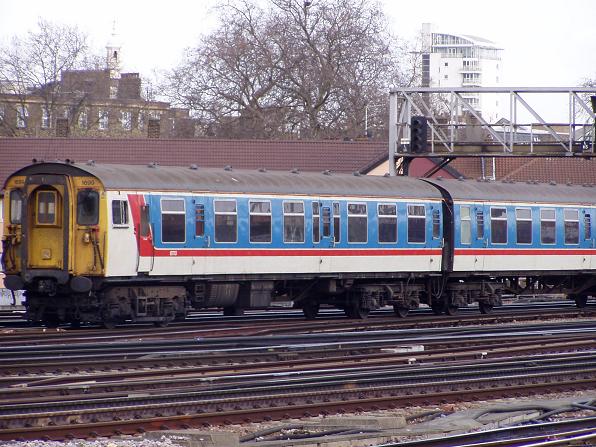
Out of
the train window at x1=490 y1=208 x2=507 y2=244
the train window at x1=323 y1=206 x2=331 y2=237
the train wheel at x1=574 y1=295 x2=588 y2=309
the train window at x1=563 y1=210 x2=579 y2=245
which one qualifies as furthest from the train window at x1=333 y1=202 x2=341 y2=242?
the train wheel at x1=574 y1=295 x2=588 y2=309

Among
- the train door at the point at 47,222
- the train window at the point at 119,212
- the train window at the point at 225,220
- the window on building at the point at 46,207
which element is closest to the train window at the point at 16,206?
the train door at the point at 47,222

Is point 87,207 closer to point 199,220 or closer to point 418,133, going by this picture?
Result: point 199,220

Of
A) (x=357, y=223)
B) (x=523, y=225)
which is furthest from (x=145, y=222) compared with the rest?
(x=523, y=225)

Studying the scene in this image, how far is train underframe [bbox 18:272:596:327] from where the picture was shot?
74.7 feet

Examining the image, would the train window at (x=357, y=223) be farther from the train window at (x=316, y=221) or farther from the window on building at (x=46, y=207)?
the window on building at (x=46, y=207)

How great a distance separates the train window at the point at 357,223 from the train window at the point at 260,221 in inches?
89.1

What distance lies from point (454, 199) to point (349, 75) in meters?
37.6

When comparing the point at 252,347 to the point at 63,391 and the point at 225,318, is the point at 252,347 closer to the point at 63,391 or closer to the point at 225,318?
the point at 63,391

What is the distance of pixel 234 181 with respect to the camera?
2484 centimetres

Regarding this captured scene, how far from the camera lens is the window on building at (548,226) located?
30.2 m

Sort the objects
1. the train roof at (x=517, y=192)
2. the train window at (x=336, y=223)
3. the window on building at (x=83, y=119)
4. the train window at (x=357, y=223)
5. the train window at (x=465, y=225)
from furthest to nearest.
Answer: the window on building at (x=83, y=119) → the train roof at (x=517, y=192) → the train window at (x=465, y=225) → the train window at (x=357, y=223) → the train window at (x=336, y=223)

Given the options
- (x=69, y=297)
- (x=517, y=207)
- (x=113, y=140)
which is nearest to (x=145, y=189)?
(x=69, y=297)

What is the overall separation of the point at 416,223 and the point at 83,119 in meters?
56.0

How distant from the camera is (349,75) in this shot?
65.1 metres
